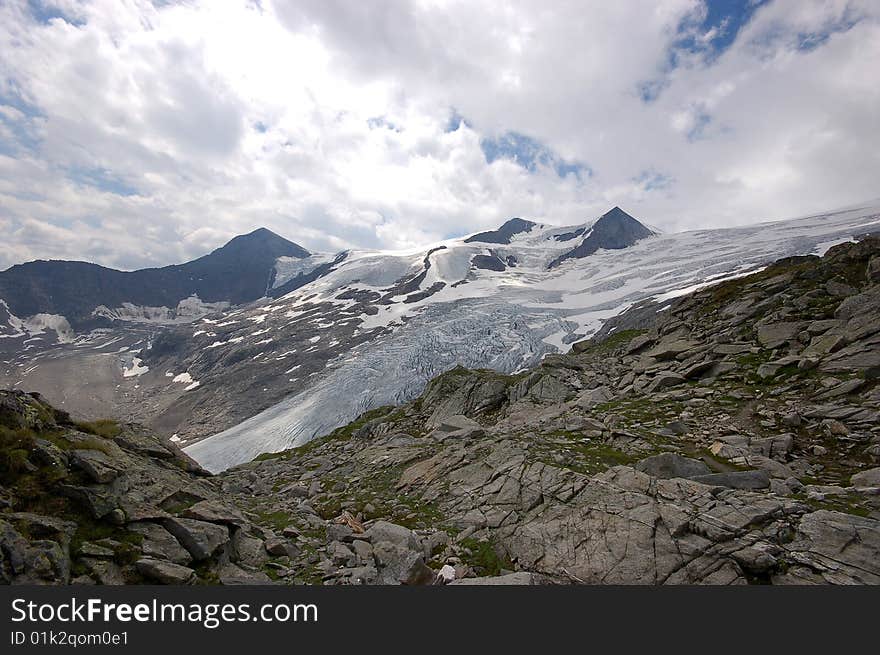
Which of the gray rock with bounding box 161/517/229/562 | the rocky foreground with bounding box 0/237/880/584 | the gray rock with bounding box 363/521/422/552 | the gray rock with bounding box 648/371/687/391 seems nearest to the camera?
the rocky foreground with bounding box 0/237/880/584

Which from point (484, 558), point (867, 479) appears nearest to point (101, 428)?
point (484, 558)

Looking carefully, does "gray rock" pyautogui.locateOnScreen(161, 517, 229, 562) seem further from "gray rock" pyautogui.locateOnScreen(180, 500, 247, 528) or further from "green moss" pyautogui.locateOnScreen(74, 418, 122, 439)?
"green moss" pyautogui.locateOnScreen(74, 418, 122, 439)

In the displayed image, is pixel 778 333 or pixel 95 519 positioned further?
pixel 778 333

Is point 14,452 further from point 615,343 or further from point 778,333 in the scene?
point 615,343

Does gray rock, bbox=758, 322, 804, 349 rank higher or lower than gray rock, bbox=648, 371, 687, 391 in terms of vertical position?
higher

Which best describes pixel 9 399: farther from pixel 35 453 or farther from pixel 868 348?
pixel 868 348

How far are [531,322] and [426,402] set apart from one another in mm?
65007

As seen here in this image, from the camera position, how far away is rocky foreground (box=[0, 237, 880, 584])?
23.3 feet

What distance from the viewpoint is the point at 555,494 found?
10.6 m

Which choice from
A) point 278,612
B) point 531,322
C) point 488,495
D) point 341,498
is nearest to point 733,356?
point 488,495

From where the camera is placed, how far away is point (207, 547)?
793cm

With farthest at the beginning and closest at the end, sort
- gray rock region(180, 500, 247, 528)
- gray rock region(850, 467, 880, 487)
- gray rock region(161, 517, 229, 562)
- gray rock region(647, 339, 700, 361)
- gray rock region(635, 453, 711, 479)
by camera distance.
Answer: gray rock region(647, 339, 700, 361)
gray rock region(635, 453, 711, 479)
gray rock region(180, 500, 247, 528)
gray rock region(850, 467, 880, 487)
gray rock region(161, 517, 229, 562)

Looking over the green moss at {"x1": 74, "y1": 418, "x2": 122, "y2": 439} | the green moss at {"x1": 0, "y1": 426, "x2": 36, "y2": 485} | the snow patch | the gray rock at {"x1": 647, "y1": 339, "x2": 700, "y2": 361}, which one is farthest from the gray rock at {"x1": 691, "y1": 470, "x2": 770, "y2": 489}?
the snow patch

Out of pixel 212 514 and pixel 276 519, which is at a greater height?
pixel 212 514
